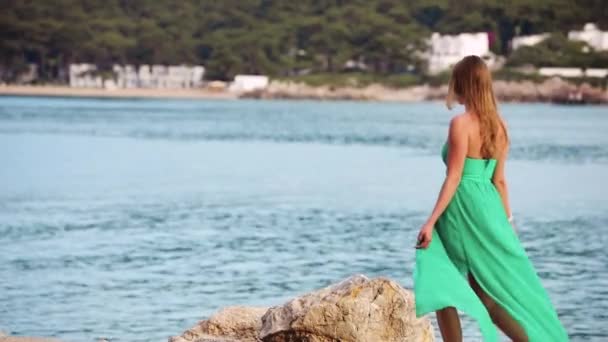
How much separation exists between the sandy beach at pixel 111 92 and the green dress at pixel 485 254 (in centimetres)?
10860

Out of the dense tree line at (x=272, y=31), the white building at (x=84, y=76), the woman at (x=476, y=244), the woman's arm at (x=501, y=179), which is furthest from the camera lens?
the dense tree line at (x=272, y=31)

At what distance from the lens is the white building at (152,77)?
386 feet

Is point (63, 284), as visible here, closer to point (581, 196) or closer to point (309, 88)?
point (581, 196)

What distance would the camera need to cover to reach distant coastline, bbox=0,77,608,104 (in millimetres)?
100312

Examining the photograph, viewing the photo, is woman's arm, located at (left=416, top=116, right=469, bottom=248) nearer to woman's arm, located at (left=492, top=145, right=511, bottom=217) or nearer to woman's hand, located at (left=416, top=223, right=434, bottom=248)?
woman's hand, located at (left=416, top=223, right=434, bottom=248)

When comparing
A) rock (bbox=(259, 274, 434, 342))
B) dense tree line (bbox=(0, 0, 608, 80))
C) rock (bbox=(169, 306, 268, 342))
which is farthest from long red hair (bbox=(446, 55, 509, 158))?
dense tree line (bbox=(0, 0, 608, 80))

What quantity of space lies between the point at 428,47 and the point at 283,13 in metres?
16.0

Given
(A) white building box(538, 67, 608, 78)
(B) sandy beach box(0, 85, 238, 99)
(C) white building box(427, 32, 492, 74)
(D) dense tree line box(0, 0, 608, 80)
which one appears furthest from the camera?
(D) dense tree line box(0, 0, 608, 80)

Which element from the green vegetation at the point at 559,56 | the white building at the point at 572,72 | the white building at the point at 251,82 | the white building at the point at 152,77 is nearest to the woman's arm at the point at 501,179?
the white building at the point at 572,72

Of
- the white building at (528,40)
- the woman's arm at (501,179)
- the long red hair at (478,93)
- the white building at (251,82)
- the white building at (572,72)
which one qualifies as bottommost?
the white building at (251,82)

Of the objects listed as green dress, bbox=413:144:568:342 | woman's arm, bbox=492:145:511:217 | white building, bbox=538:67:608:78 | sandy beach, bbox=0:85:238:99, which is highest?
woman's arm, bbox=492:145:511:217

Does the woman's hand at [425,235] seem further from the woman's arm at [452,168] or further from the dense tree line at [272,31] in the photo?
the dense tree line at [272,31]

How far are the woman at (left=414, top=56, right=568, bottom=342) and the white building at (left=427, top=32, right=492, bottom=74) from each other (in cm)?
10585

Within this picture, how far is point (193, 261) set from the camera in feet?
43.5
